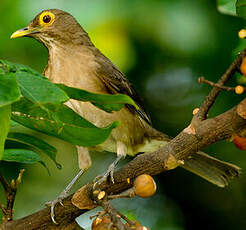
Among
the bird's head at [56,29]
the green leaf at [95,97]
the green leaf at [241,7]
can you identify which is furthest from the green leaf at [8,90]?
the bird's head at [56,29]

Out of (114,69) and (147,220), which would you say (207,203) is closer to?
(147,220)

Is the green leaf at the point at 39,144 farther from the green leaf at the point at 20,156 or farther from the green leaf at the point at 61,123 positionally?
the green leaf at the point at 61,123

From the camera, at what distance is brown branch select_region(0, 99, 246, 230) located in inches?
117

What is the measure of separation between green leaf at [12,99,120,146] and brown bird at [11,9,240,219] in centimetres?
212

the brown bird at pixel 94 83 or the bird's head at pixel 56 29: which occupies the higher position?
the bird's head at pixel 56 29

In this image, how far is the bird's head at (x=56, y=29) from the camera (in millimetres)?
5245

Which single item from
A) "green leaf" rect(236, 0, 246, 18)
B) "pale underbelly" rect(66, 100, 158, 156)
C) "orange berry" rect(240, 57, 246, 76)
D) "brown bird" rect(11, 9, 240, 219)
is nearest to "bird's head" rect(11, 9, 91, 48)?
"brown bird" rect(11, 9, 240, 219)

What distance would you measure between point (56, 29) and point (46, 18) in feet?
0.49

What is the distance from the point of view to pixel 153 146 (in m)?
5.61

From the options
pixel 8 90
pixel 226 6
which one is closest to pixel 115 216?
pixel 8 90

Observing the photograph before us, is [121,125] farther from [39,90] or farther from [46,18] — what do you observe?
[39,90]

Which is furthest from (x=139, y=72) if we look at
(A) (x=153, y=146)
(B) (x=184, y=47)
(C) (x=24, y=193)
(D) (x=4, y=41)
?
(C) (x=24, y=193)

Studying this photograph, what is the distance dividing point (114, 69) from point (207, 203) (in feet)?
6.91

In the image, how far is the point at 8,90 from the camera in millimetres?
2172
